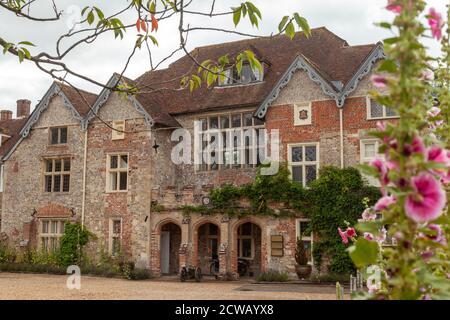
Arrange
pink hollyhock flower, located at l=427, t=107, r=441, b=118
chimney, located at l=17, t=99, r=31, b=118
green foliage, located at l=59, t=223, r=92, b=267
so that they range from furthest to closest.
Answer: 1. chimney, located at l=17, t=99, r=31, b=118
2. green foliage, located at l=59, t=223, r=92, b=267
3. pink hollyhock flower, located at l=427, t=107, r=441, b=118

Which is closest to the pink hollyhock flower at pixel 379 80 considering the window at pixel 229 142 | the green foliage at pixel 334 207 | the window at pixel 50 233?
the green foliage at pixel 334 207

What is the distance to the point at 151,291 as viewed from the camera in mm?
16031

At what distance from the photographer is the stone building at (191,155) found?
20.1 m

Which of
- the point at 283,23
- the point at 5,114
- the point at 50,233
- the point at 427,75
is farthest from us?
the point at 5,114

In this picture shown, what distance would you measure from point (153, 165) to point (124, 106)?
3206 mm

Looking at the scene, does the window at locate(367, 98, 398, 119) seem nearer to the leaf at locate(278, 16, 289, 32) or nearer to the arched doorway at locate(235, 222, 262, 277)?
the arched doorway at locate(235, 222, 262, 277)

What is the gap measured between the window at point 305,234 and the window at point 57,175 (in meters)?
11.3

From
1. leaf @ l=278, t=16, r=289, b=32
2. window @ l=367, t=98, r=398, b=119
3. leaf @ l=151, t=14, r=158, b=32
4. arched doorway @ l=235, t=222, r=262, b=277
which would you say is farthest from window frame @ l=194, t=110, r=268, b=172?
leaf @ l=278, t=16, r=289, b=32

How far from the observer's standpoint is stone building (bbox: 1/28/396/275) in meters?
20.1

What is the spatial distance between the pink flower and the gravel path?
1232cm

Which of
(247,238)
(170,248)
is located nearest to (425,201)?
(247,238)

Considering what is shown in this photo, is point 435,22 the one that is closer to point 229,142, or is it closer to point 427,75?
point 427,75

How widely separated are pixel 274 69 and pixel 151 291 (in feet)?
40.3
